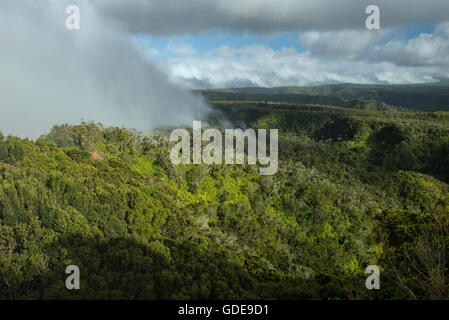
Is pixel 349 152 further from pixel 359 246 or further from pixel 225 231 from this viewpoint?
pixel 225 231

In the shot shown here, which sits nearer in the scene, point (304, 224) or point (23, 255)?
point (23, 255)

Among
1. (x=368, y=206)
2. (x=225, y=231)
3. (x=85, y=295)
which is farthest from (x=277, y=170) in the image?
(x=85, y=295)

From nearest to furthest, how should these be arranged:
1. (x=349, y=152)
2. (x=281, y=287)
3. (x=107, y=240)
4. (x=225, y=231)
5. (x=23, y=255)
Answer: (x=23, y=255) → (x=281, y=287) → (x=107, y=240) → (x=225, y=231) → (x=349, y=152)

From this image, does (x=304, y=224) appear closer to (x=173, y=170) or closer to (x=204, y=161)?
(x=204, y=161)

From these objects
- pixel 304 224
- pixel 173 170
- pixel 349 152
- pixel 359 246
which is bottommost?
pixel 359 246

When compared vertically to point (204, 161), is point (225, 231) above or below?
below
